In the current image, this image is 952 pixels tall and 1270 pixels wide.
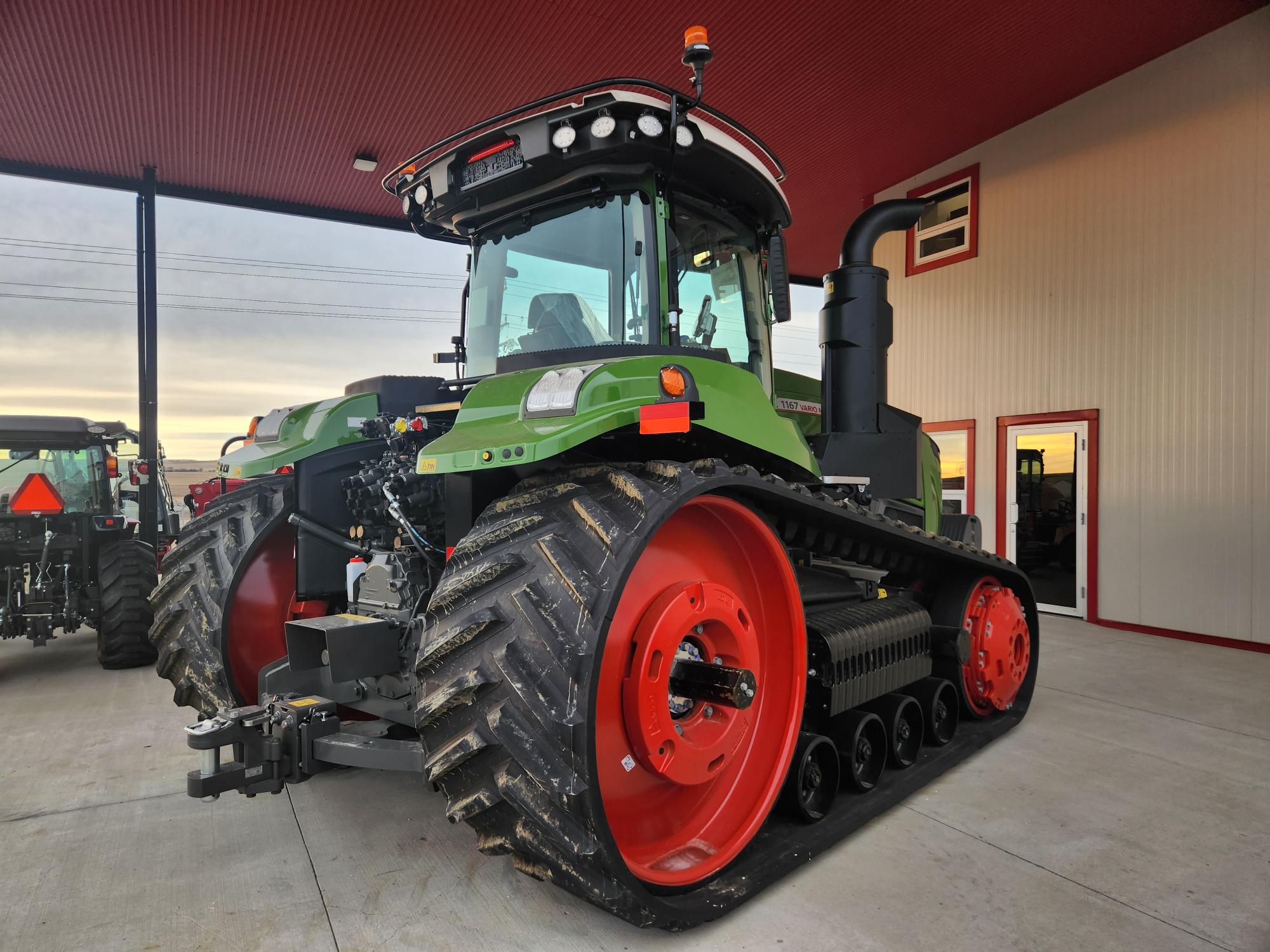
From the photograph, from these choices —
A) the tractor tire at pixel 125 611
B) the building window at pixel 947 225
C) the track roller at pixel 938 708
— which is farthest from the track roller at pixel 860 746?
the building window at pixel 947 225

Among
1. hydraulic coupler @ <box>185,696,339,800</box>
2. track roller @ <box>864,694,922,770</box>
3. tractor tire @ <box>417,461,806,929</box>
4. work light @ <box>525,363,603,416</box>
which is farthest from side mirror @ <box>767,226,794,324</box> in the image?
hydraulic coupler @ <box>185,696,339,800</box>

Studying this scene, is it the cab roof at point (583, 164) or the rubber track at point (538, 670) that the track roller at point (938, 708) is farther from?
the cab roof at point (583, 164)

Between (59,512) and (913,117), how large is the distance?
8522mm

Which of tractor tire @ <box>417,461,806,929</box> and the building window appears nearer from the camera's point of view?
tractor tire @ <box>417,461,806,929</box>

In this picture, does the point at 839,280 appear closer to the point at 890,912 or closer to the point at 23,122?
the point at 890,912

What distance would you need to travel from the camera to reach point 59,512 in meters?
6.25

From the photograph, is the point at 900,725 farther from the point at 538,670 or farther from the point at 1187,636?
the point at 1187,636

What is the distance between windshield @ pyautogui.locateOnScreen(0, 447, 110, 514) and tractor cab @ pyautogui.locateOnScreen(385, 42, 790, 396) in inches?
212

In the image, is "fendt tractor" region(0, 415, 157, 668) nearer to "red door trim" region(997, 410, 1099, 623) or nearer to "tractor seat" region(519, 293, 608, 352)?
"tractor seat" region(519, 293, 608, 352)

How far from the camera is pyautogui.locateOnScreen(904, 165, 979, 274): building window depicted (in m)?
8.93

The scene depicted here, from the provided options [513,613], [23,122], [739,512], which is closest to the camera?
[513,613]

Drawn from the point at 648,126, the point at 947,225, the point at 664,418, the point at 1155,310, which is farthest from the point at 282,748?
the point at 947,225

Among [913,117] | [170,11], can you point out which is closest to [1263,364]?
[913,117]

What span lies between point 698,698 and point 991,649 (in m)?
2.55
